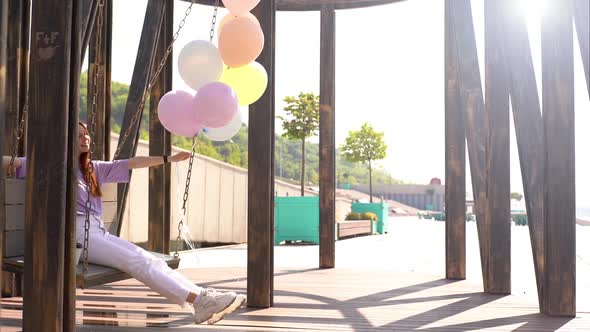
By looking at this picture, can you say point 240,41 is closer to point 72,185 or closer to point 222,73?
point 222,73

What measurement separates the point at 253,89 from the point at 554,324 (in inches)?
96.7

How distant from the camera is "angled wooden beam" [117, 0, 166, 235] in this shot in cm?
621

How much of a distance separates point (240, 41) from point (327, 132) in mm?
3733

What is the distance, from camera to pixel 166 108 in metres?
4.39

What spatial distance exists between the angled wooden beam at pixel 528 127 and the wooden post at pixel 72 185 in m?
3.17

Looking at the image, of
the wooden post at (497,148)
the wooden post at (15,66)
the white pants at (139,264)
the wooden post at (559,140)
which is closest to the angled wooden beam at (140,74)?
the wooden post at (15,66)

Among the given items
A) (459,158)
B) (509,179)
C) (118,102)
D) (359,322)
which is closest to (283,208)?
(459,158)

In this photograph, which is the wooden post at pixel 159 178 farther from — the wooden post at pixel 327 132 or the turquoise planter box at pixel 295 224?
the turquoise planter box at pixel 295 224

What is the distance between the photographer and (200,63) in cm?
441

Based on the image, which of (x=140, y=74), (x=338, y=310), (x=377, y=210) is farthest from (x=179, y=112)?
(x=377, y=210)

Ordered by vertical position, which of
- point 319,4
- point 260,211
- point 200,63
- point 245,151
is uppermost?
point 245,151

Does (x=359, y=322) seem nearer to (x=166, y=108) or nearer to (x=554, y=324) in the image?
(x=554, y=324)

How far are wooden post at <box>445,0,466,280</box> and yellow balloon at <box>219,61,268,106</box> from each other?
2854 mm

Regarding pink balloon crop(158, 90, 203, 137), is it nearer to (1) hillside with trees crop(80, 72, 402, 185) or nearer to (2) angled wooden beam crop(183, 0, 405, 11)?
(2) angled wooden beam crop(183, 0, 405, 11)
